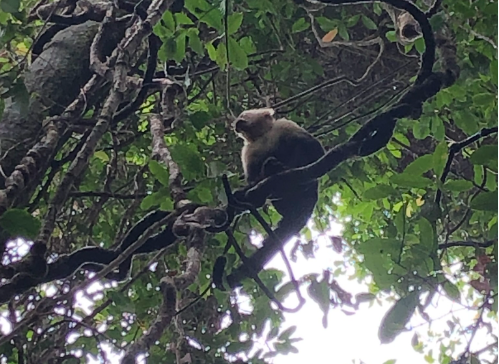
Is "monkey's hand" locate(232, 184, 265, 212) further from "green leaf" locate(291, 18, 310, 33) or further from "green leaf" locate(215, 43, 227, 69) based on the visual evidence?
"green leaf" locate(291, 18, 310, 33)

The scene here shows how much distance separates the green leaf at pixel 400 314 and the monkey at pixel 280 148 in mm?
833

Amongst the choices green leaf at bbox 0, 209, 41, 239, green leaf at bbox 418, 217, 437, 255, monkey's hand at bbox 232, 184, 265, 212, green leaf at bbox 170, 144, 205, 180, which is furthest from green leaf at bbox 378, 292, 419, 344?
green leaf at bbox 0, 209, 41, 239

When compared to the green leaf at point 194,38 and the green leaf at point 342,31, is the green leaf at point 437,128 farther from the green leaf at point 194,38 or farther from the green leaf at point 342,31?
the green leaf at point 194,38

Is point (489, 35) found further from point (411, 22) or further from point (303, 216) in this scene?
point (303, 216)

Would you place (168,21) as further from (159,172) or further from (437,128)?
(437,128)

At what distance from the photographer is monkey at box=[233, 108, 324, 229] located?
7.55 ft

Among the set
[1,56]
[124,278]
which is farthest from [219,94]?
[124,278]

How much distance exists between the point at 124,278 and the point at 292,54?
1170 mm

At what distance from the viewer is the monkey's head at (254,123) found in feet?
8.43

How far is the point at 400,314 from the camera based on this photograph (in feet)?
4.13

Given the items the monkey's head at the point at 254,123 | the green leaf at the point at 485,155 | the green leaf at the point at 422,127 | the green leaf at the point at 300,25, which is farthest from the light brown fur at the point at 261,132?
the green leaf at the point at 485,155

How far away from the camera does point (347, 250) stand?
11.6 ft

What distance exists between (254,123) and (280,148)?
16 centimetres

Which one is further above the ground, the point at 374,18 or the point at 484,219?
the point at 374,18
